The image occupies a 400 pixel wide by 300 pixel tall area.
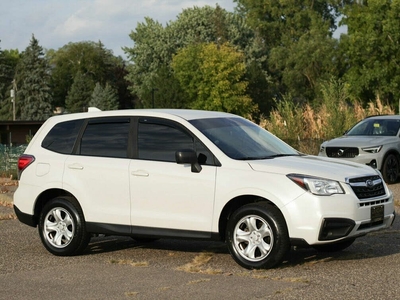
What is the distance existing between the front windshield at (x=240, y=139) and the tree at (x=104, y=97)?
358 ft

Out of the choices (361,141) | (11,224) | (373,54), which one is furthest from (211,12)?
(11,224)

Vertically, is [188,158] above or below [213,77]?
below

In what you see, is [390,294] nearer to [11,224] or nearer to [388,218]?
[388,218]

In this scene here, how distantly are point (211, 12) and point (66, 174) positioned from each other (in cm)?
9839

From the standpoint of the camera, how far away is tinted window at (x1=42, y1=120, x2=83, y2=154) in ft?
38.3

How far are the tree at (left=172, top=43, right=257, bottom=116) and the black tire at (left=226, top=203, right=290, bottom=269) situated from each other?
94723 millimetres

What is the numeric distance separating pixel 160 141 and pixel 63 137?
146cm

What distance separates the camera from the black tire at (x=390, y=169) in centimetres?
2280

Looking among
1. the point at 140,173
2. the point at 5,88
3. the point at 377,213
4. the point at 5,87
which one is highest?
the point at 5,87

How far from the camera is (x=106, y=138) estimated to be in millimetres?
11406

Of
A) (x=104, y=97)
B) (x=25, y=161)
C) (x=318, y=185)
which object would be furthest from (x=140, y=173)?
(x=104, y=97)

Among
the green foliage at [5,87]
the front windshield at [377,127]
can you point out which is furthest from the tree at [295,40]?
the front windshield at [377,127]

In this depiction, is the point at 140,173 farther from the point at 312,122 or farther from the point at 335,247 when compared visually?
the point at 312,122

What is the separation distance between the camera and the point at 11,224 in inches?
592
